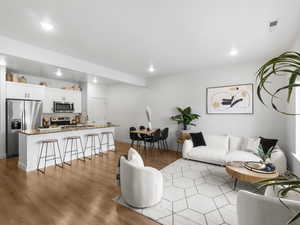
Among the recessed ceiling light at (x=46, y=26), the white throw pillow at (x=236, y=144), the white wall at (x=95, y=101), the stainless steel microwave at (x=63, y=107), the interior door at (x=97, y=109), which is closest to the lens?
the recessed ceiling light at (x=46, y=26)

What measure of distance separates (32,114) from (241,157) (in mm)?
6009

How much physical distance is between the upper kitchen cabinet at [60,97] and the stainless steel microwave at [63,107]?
0.40 ft

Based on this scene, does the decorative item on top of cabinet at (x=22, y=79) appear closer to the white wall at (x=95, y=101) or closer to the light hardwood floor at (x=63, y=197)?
the white wall at (x=95, y=101)

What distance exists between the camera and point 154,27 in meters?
2.58

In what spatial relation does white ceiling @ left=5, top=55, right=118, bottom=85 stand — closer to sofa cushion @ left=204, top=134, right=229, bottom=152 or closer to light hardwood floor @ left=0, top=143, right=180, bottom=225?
light hardwood floor @ left=0, top=143, right=180, bottom=225

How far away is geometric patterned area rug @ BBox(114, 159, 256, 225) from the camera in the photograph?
206cm

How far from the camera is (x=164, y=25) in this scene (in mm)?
2523

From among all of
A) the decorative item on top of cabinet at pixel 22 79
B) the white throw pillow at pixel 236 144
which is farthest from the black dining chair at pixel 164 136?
the decorative item on top of cabinet at pixel 22 79

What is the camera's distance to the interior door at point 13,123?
4.43 metres

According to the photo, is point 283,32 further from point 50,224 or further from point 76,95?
point 76,95

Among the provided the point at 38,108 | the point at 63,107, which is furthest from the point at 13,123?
the point at 63,107

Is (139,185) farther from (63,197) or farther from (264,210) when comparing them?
(264,210)

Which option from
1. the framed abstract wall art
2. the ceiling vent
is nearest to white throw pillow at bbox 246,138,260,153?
the framed abstract wall art

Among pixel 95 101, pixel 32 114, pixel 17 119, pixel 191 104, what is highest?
pixel 95 101
